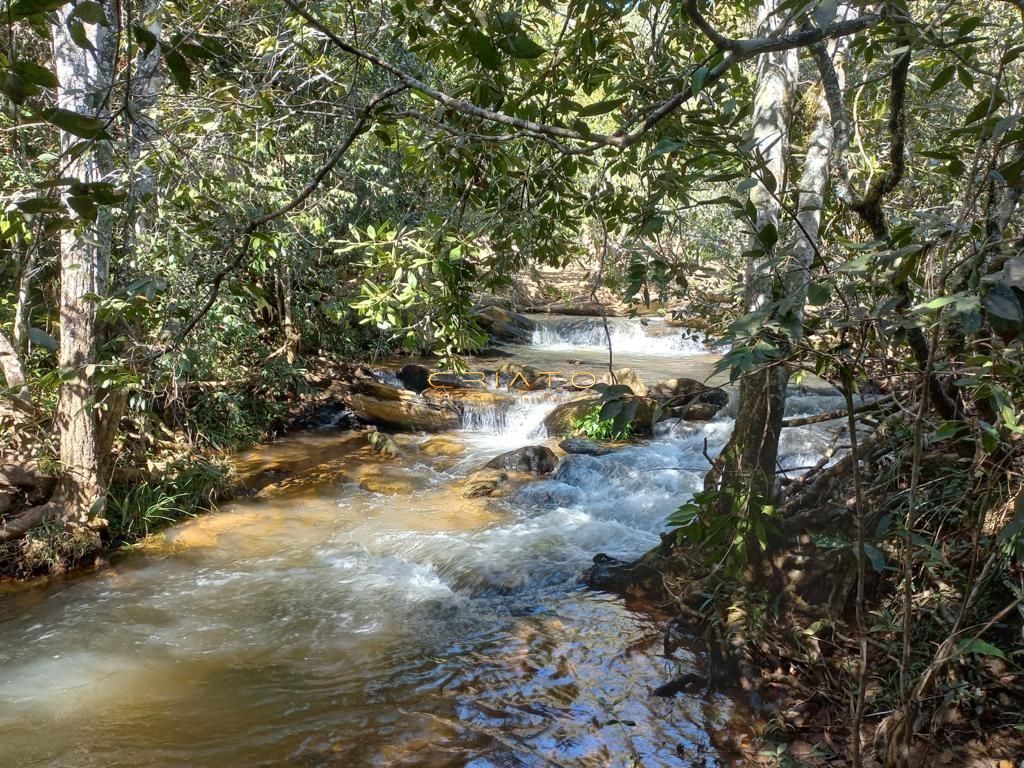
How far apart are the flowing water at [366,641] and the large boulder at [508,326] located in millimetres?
9154

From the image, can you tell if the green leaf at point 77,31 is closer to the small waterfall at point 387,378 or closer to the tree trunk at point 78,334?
the tree trunk at point 78,334

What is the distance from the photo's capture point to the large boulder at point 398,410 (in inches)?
440

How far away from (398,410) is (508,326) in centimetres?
741

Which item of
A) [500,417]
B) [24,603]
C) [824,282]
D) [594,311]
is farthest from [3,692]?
[594,311]

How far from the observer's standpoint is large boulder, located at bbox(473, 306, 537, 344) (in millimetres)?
17625

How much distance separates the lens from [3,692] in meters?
4.35

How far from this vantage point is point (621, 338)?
61.1 feet

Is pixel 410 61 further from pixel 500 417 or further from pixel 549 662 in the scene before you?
pixel 549 662

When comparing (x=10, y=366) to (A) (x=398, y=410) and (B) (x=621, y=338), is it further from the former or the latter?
(B) (x=621, y=338)

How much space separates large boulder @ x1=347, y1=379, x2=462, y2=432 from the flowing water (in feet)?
7.86

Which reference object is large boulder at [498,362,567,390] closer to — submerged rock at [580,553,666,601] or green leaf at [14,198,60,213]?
submerged rock at [580,553,666,601]

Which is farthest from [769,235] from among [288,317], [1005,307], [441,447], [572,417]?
[288,317]

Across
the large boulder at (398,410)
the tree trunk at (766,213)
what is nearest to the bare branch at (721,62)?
the tree trunk at (766,213)

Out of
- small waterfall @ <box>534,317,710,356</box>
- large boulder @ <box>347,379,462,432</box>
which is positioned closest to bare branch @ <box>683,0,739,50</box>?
large boulder @ <box>347,379,462,432</box>
